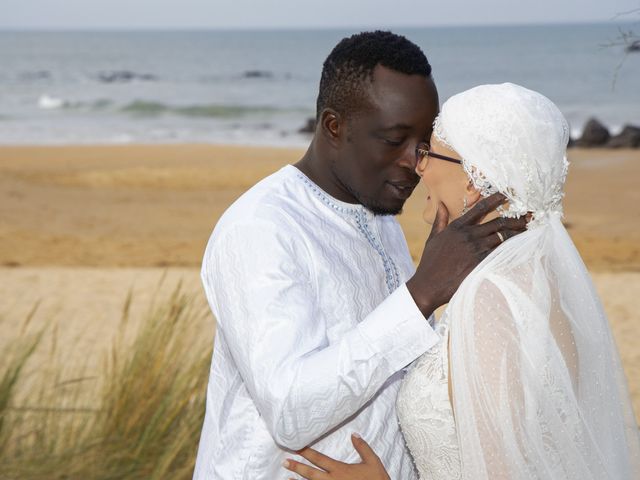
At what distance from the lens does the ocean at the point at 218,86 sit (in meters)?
32.0

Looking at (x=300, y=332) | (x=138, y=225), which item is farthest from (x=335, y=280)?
(x=138, y=225)

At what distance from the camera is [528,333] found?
7.83 ft

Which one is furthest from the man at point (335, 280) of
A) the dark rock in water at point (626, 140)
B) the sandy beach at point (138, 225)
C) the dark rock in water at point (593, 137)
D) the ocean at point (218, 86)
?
the dark rock in water at point (593, 137)

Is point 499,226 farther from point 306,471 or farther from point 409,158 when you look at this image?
point 306,471

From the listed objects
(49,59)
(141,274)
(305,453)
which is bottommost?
(49,59)

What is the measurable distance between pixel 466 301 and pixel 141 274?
9.15m

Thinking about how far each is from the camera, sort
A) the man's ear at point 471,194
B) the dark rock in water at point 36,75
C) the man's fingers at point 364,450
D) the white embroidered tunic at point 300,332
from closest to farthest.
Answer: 1. the white embroidered tunic at point 300,332
2. the man's fingers at point 364,450
3. the man's ear at point 471,194
4. the dark rock in water at point 36,75

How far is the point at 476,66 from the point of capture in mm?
58656

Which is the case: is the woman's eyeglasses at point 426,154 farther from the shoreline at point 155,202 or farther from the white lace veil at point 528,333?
the shoreline at point 155,202

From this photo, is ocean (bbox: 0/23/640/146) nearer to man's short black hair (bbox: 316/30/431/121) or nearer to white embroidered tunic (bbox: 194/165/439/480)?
man's short black hair (bbox: 316/30/431/121)

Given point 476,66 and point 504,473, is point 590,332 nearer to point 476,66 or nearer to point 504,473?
point 504,473

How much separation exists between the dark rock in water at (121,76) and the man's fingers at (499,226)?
5129cm

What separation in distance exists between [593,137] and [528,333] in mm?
26606

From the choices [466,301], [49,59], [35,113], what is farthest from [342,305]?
[49,59]
